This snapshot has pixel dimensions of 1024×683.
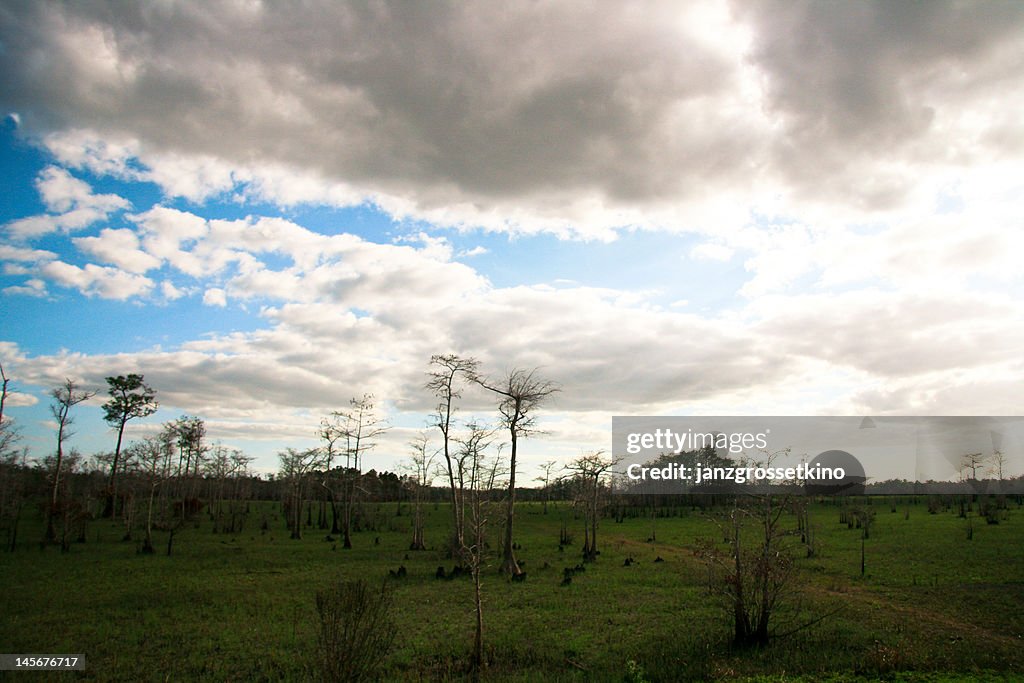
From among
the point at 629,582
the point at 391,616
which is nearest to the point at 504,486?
Result: the point at 629,582

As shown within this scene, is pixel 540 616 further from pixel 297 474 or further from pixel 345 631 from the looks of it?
pixel 297 474

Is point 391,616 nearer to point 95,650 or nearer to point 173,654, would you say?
point 173,654

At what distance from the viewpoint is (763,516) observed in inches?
700

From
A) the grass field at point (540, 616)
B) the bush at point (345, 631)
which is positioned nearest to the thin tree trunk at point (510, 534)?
the grass field at point (540, 616)

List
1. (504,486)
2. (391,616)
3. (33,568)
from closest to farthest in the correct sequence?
(391,616)
(33,568)
(504,486)

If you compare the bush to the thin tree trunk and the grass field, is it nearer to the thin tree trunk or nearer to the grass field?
the grass field

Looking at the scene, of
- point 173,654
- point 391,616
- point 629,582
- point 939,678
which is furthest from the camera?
point 629,582

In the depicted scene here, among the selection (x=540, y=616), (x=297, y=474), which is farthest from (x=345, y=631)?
Result: (x=297, y=474)

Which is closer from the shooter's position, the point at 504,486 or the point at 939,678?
the point at 939,678

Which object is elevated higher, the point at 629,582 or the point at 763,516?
the point at 763,516

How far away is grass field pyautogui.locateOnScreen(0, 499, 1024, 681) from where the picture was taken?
14586 millimetres

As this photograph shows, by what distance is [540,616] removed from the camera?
815 inches

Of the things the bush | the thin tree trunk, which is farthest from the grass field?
the bush

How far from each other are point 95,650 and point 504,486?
81.2 feet
